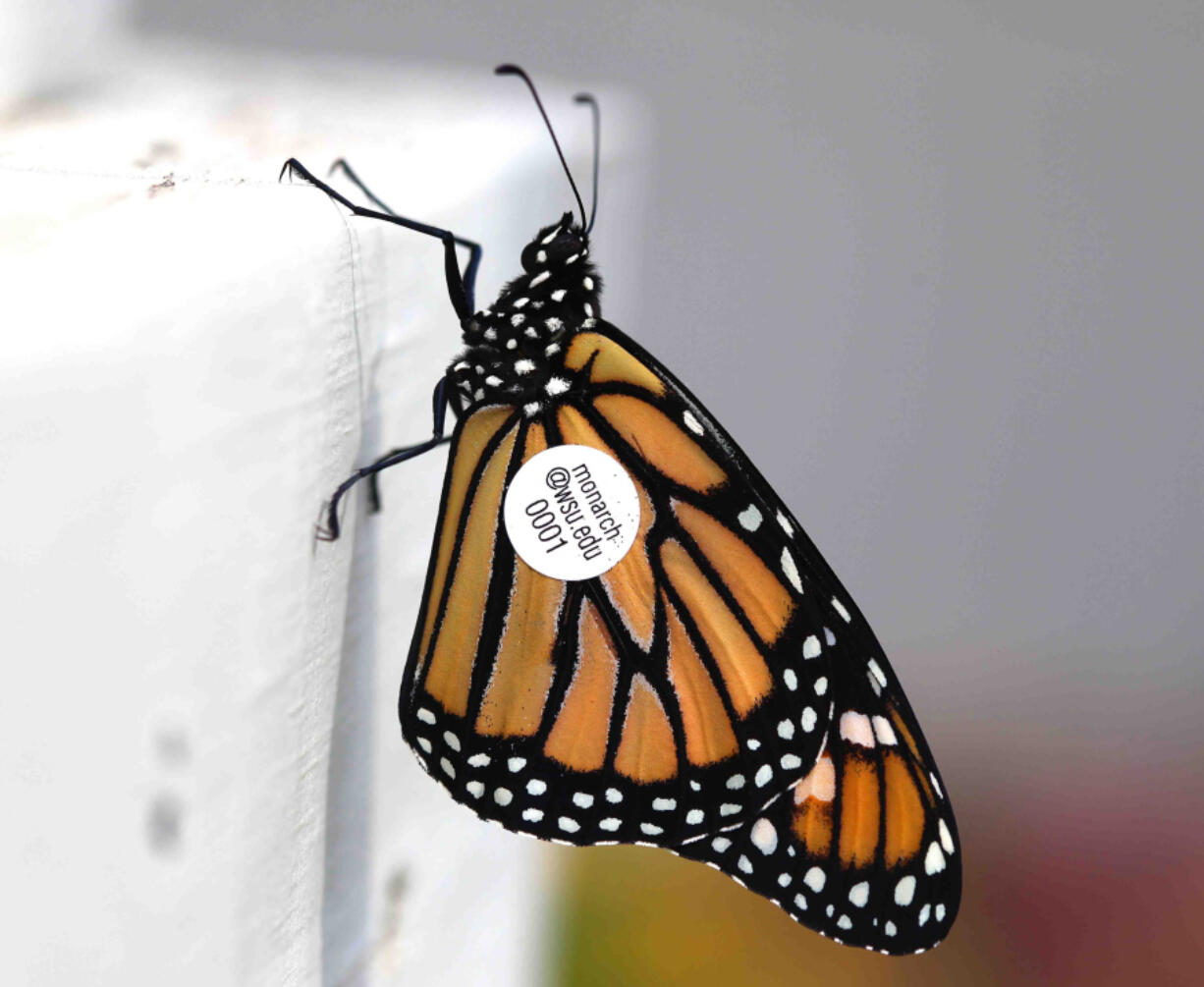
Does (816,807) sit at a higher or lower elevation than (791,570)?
lower

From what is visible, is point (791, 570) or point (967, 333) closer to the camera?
point (791, 570)

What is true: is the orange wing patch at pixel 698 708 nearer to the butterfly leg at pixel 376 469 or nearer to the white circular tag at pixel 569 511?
the white circular tag at pixel 569 511

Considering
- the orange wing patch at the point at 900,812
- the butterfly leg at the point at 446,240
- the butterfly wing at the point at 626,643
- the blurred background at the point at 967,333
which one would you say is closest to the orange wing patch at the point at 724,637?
the butterfly wing at the point at 626,643

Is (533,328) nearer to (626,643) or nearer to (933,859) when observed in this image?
(626,643)

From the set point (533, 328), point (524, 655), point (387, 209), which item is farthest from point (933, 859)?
point (387, 209)

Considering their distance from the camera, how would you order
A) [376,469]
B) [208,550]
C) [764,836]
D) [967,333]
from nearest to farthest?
[208,550] → [376,469] → [764,836] → [967,333]

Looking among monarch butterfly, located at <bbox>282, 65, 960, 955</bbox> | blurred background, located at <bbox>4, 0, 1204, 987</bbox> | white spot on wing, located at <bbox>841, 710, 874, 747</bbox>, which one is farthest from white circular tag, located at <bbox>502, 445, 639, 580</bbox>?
blurred background, located at <bbox>4, 0, 1204, 987</bbox>

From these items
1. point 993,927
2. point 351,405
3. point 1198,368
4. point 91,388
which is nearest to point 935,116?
point 1198,368
